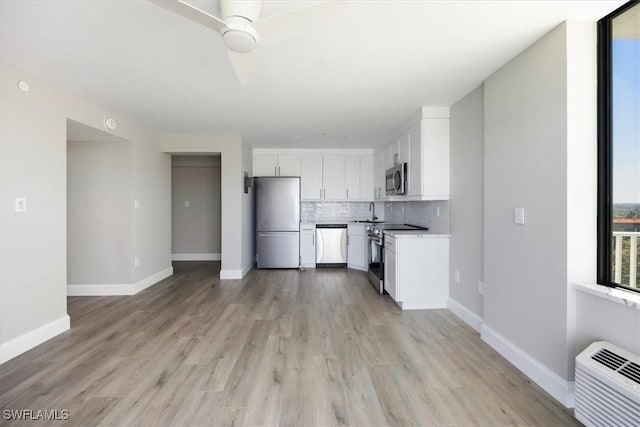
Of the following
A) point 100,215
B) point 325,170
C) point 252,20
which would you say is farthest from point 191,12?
point 325,170

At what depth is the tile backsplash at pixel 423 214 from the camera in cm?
366

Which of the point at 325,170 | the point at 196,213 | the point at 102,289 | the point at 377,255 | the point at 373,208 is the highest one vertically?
the point at 325,170

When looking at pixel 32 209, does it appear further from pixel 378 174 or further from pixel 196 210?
pixel 378 174

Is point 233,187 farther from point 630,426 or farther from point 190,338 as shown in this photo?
point 630,426

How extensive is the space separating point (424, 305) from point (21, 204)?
3935 mm

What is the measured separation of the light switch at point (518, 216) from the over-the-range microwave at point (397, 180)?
68.8 inches

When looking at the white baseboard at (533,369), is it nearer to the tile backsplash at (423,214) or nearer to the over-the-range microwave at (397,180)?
the tile backsplash at (423,214)

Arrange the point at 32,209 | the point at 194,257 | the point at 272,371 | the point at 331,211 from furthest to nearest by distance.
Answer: the point at 194,257 → the point at 331,211 → the point at 32,209 → the point at 272,371

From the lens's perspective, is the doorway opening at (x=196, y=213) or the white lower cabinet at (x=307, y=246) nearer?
the white lower cabinet at (x=307, y=246)

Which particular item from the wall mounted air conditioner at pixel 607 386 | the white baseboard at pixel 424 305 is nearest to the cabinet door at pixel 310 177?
Result: the white baseboard at pixel 424 305

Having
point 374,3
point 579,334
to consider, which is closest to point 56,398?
point 374,3

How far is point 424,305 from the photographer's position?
3.55 metres

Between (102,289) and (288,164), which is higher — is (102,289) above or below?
below

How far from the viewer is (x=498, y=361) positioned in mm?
2334
